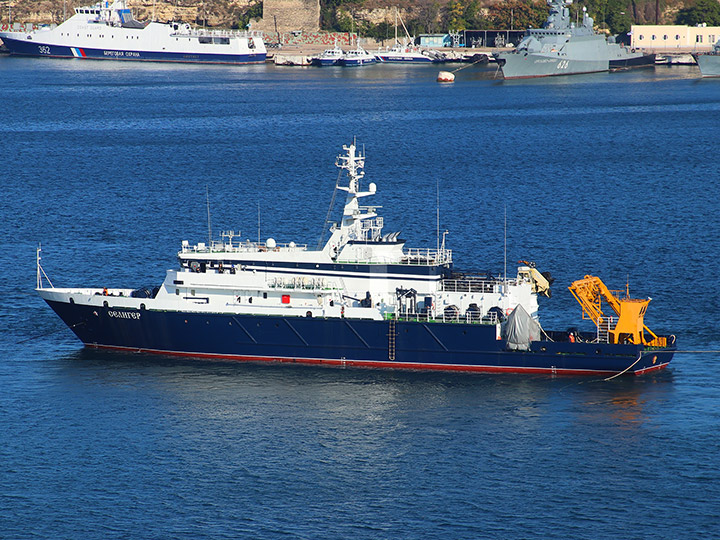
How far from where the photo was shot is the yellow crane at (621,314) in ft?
191

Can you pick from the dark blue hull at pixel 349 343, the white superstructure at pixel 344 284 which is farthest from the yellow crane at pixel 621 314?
the white superstructure at pixel 344 284

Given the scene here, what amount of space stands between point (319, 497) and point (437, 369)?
51.9ft

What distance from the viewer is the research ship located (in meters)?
58.3

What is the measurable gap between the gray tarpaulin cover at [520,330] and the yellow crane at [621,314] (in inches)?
135

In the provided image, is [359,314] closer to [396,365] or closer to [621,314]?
[396,365]

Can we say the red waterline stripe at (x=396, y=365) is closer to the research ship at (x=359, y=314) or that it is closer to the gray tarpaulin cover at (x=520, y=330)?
the research ship at (x=359, y=314)

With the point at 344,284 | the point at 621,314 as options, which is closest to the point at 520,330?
the point at 621,314

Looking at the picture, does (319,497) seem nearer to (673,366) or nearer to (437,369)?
(437,369)

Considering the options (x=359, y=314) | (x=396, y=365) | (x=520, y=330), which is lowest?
(x=396, y=365)

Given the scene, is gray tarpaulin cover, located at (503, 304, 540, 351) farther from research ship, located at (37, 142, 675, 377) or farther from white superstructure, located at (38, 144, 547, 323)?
white superstructure, located at (38, 144, 547, 323)

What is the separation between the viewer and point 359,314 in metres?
59.5

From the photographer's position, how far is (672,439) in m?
50.2

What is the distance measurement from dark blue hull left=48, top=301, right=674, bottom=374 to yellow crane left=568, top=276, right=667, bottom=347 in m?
1.06

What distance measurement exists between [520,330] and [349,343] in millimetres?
8854
